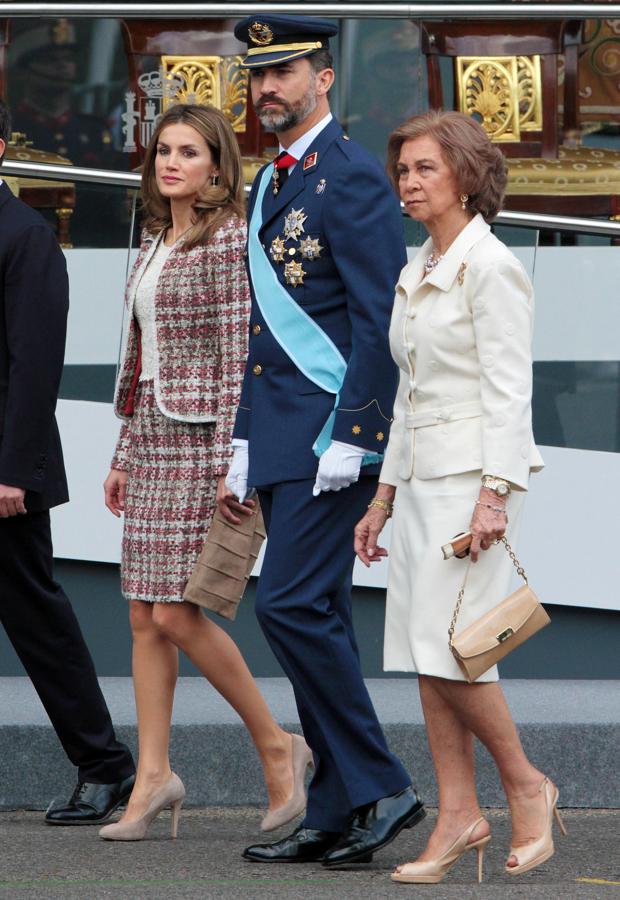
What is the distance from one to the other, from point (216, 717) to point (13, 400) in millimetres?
1266

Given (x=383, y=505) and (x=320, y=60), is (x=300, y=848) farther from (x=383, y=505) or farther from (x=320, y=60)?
(x=320, y=60)

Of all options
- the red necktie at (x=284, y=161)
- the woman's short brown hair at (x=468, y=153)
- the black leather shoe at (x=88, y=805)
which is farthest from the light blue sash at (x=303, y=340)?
the black leather shoe at (x=88, y=805)

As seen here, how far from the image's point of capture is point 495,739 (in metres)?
4.08

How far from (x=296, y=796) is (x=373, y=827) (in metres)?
0.57

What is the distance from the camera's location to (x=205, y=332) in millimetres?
4801

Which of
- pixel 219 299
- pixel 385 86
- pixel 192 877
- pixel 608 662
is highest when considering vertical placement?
pixel 385 86

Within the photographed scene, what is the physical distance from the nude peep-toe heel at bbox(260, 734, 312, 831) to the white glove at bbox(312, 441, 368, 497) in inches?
37.6

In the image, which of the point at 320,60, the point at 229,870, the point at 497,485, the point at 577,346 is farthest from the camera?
the point at 577,346

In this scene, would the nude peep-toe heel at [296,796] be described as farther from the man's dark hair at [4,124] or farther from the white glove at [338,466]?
the man's dark hair at [4,124]

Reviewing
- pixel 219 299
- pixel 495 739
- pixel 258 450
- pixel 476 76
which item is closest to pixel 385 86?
pixel 476 76

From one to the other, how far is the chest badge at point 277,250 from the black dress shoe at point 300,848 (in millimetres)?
1360

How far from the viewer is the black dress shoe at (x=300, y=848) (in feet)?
14.2

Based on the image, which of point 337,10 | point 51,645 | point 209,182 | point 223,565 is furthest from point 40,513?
point 337,10

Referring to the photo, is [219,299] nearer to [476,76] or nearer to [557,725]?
[557,725]
